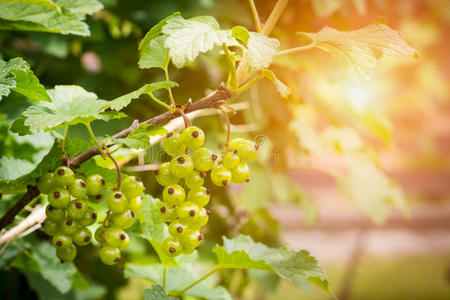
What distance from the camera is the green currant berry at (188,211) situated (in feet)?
2.12

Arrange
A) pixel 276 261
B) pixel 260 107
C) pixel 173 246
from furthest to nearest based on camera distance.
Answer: pixel 260 107, pixel 276 261, pixel 173 246

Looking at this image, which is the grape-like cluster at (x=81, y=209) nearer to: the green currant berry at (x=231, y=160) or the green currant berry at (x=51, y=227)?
the green currant berry at (x=51, y=227)

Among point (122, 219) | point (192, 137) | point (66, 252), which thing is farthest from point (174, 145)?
point (66, 252)

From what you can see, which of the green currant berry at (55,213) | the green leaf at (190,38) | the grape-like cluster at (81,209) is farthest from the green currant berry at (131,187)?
the green leaf at (190,38)

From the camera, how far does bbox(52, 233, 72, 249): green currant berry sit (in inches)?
25.6

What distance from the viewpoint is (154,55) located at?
0.70m

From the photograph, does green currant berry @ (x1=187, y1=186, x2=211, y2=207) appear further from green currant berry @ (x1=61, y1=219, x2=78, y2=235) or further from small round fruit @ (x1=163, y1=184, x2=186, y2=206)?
green currant berry @ (x1=61, y1=219, x2=78, y2=235)

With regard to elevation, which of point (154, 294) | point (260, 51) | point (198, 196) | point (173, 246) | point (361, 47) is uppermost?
point (361, 47)

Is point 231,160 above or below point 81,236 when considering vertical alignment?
above

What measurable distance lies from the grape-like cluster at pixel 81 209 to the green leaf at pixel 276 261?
9.2 inches

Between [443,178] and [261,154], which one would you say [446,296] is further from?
[443,178]

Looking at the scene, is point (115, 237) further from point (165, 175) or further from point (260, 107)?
point (260, 107)

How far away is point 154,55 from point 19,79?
216mm

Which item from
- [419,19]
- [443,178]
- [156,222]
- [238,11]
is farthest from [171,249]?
[443,178]
